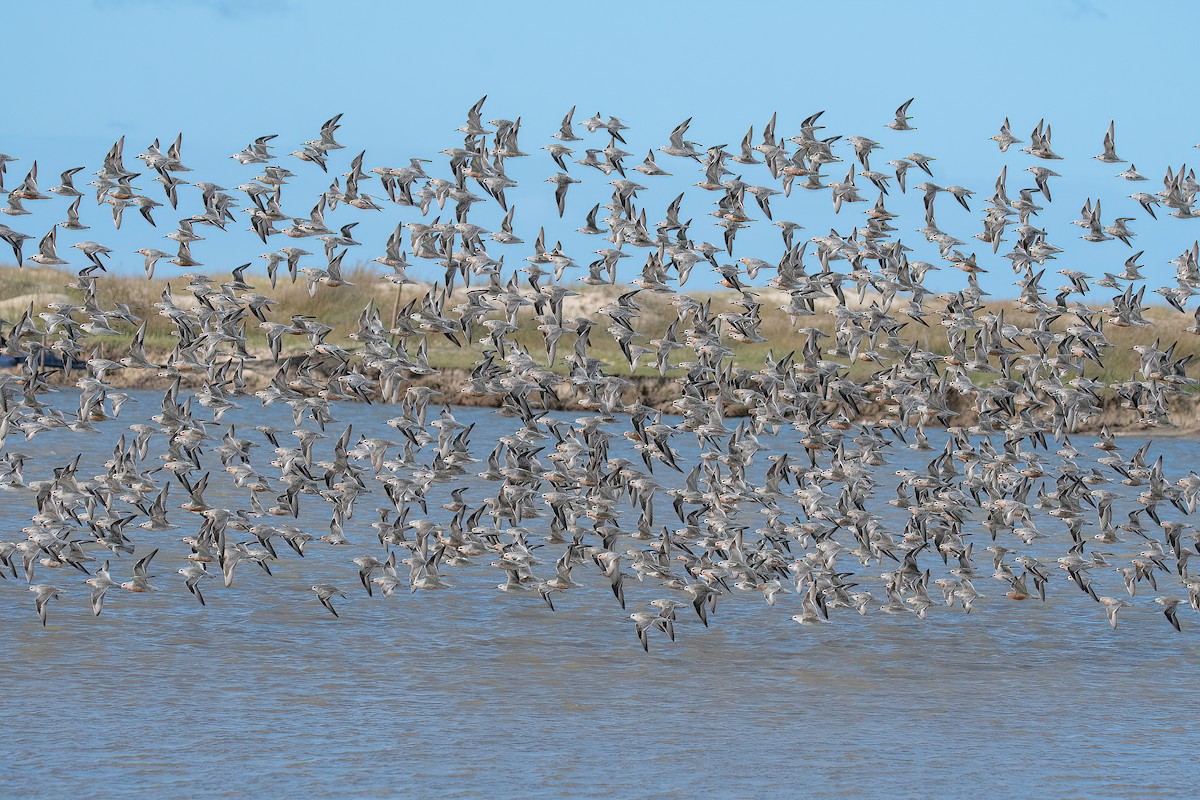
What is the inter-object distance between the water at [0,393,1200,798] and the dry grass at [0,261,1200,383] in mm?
31139

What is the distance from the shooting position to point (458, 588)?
29.1 metres

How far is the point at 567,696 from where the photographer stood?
2181 cm

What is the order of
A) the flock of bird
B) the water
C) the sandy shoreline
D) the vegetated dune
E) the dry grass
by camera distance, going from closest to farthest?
the water, the flock of bird, the sandy shoreline, the vegetated dune, the dry grass

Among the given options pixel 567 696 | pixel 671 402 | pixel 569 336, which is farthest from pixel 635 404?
pixel 569 336

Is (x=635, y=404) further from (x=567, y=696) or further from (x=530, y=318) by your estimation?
(x=530, y=318)

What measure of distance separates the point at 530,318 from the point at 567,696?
46635 millimetres

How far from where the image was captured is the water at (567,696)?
18031 millimetres

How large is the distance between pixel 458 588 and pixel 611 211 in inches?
285

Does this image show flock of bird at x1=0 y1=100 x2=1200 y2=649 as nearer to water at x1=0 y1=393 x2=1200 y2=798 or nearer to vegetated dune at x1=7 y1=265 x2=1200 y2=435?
water at x1=0 y1=393 x2=1200 y2=798

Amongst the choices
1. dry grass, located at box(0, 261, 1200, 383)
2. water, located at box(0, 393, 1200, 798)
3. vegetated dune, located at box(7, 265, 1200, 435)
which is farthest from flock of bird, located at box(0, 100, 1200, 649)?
dry grass, located at box(0, 261, 1200, 383)

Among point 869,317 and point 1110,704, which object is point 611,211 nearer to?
point 869,317

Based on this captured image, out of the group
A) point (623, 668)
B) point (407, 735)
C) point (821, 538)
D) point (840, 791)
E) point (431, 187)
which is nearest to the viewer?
point (840, 791)

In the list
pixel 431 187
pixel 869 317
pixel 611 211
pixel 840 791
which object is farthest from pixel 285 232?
pixel 840 791

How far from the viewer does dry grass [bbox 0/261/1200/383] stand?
60.8 meters
